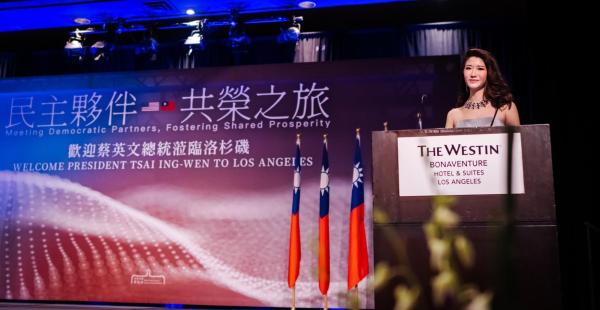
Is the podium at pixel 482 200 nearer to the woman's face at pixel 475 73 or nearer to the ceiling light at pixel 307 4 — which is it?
the woman's face at pixel 475 73

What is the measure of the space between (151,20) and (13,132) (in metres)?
1.58

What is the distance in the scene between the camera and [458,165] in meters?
1.41

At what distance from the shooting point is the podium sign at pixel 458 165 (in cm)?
138

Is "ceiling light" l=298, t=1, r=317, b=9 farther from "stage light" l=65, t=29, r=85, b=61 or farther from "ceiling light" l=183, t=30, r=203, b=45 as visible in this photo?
"stage light" l=65, t=29, r=85, b=61

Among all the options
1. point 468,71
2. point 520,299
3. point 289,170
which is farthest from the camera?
point 289,170

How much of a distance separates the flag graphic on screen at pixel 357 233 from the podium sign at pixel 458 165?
2076mm

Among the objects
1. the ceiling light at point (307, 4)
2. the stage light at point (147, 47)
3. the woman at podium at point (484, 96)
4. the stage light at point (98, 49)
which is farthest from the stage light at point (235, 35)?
the woman at podium at point (484, 96)

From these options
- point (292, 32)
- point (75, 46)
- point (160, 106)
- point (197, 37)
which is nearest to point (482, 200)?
point (292, 32)

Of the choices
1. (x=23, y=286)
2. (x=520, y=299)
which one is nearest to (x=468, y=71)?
(x=520, y=299)

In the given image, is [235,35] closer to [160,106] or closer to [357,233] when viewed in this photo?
[160,106]

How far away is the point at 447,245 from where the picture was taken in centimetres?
137

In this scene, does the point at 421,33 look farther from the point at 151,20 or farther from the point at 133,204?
the point at 133,204

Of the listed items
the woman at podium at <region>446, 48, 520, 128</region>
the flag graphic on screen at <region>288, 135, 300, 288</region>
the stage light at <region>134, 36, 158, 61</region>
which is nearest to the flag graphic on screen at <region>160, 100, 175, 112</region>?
the stage light at <region>134, 36, 158, 61</region>

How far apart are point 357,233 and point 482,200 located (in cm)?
214
